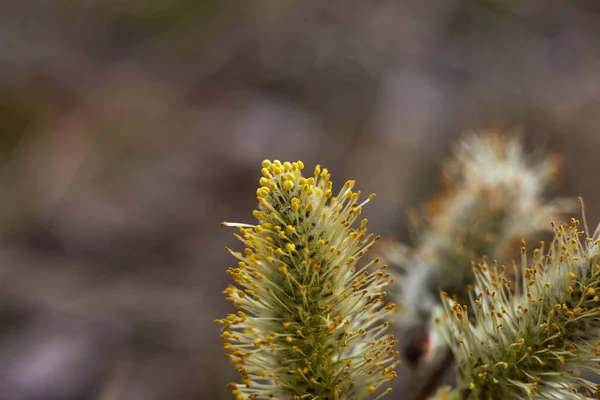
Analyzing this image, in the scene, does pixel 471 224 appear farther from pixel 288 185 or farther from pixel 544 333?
pixel 288 185

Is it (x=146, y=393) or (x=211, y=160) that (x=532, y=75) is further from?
(x=146, y=393)

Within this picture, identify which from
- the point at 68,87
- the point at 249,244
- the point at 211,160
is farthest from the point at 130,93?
the point at 249,244

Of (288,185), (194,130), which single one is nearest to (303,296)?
(288,185)

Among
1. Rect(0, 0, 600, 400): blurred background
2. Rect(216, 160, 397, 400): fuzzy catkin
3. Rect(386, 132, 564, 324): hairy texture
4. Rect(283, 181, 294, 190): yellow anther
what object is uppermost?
Rect(0, 0, 600, 400): blurred background

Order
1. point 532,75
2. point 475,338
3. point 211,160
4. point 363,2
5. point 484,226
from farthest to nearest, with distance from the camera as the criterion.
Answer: point 363,2
point 532,75
point 211,160
point 484,226
point 475,338

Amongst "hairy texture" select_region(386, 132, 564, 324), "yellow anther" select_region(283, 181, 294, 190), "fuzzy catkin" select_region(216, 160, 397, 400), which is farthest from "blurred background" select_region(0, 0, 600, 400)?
"yellow anther" select_region(283, 181, 294, 190)

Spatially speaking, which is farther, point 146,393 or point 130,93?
point 130,93

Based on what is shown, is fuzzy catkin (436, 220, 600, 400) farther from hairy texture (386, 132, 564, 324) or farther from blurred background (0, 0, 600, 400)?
blurred background (0, 0, 600, 400)
